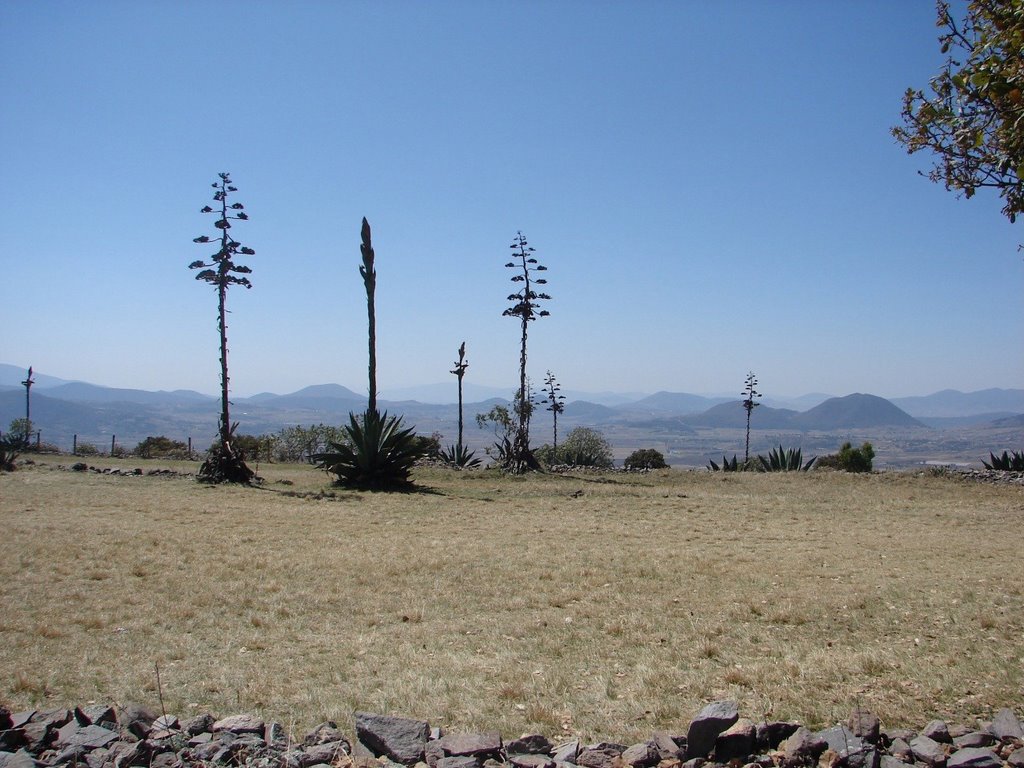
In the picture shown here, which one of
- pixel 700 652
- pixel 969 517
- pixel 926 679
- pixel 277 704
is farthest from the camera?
pixel 969 517

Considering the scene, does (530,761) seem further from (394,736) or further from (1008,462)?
(1008,462)

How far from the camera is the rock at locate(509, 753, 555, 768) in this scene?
348cm

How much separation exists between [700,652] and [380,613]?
9.65ft

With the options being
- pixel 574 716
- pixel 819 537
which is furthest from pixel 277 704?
pixel 819 537

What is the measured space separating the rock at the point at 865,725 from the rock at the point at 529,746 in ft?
5.23

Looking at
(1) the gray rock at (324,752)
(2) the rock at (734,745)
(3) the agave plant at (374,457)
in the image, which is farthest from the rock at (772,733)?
(3) the agave plant at (374,457)

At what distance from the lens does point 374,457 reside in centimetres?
1895

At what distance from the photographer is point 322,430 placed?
38.0 metres

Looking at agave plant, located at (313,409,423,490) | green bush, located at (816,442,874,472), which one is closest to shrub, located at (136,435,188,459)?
agave plant, located at (313,409,423,490)

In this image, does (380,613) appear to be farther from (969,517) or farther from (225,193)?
(225,193)

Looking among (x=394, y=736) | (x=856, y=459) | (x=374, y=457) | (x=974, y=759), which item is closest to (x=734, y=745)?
(x=974, y=759)

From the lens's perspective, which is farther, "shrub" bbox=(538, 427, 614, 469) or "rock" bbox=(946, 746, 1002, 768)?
"shrub" bbox=(538, 427, 614, 469)

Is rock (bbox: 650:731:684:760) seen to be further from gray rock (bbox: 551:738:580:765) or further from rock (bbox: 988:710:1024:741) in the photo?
rock (bbox: 988:710:1024:741)

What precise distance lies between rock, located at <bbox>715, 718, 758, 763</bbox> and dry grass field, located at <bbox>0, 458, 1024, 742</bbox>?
1.70ft
